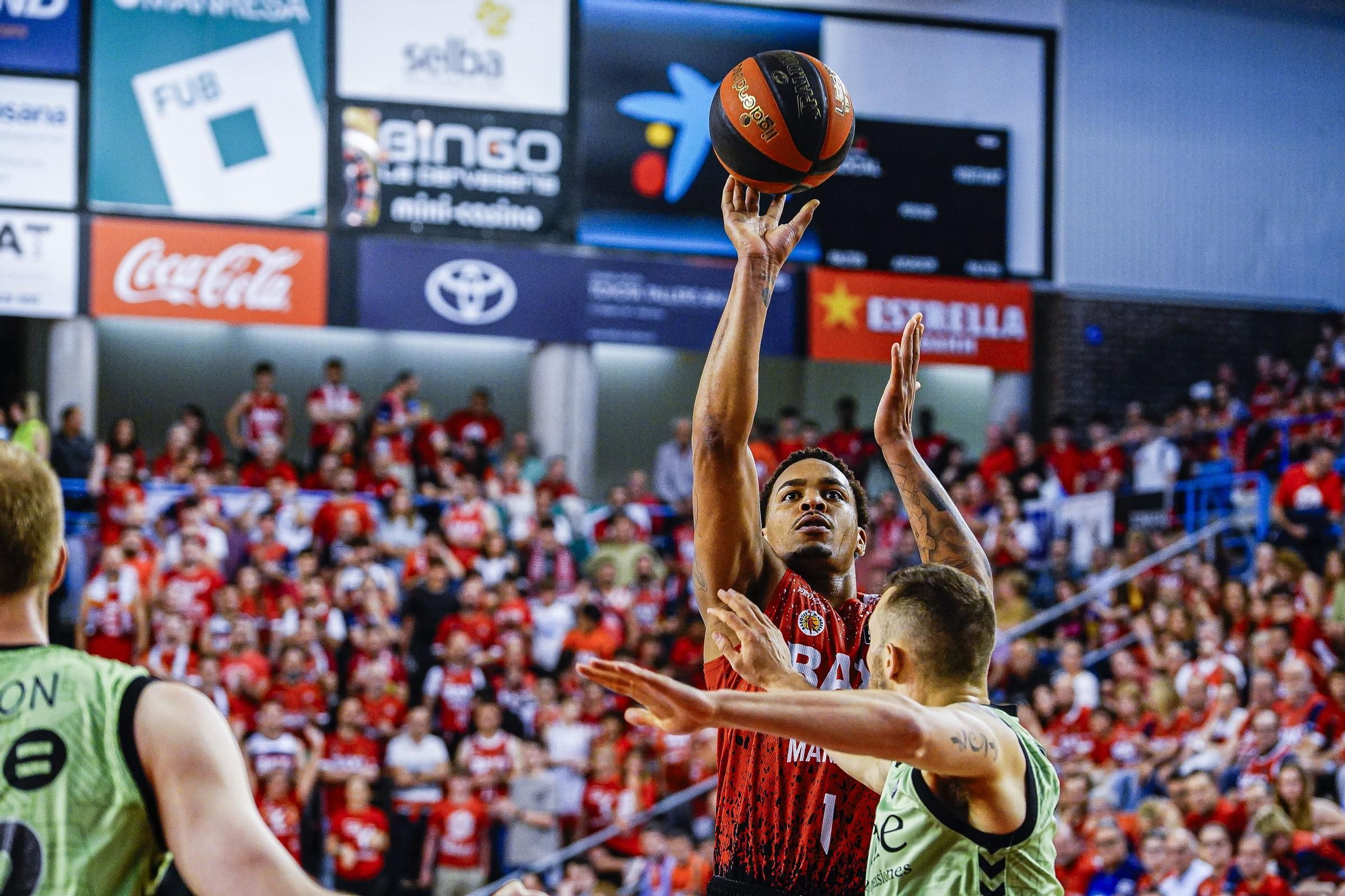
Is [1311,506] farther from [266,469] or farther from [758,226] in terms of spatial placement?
[758,226]

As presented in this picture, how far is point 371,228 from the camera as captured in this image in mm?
18156

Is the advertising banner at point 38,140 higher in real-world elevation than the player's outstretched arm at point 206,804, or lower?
higher

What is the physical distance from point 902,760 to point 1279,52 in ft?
71.7

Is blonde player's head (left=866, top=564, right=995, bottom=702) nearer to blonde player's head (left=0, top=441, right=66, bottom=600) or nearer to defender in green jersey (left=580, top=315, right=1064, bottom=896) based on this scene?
defender in green jersey (left=580, top=315, right=1064, bottom=896)

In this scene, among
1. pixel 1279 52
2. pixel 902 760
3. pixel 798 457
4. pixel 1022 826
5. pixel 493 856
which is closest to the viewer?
pixel 902 760

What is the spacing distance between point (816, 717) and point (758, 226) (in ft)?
6.38

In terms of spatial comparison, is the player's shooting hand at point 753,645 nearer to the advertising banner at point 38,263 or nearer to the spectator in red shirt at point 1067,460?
the spectator in red shirt at point 1067,460

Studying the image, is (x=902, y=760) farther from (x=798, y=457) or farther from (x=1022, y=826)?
(x=798, y=457)

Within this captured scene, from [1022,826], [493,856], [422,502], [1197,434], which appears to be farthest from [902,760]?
[1197,434]

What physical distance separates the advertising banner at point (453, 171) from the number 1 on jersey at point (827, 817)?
14948 mm

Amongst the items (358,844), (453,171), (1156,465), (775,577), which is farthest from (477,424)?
(775,577)

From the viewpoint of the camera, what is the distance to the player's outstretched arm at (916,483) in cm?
466

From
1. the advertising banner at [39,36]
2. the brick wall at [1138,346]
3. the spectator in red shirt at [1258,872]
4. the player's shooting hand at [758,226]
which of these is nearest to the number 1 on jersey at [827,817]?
the player's shooting hand at [758,226]

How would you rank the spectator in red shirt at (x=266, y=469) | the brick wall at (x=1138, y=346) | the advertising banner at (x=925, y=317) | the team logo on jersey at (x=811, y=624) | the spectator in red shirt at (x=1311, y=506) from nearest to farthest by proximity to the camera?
1. the team logo on jersey at (x=811, y=624)
2. the spectator in red shirt at (x=1311, y=506)
3. the spectator in red shirt at (x=266, y=469)
4. the advertising banner at (x=925, y=317)
5. the brick wall at (x=1138, y=346)
